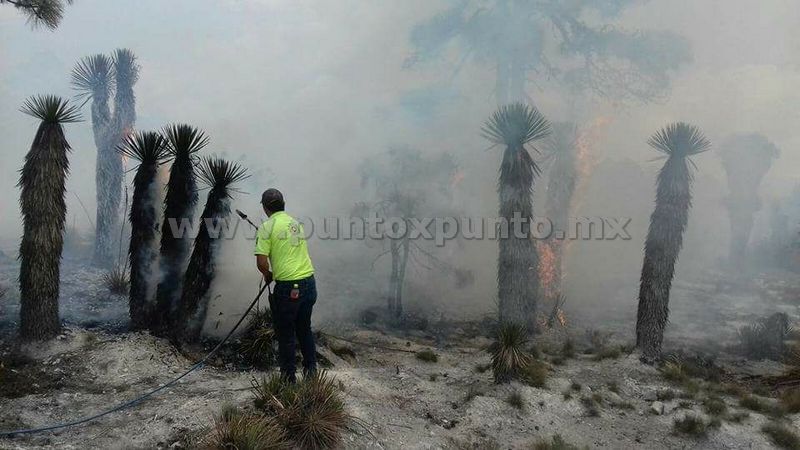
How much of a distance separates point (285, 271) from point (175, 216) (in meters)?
4.47

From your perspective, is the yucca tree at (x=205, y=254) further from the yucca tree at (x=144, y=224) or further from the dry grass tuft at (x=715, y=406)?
the dry grass tuft at (x=715, y=406)

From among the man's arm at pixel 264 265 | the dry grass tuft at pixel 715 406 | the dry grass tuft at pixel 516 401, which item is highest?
the man's arm at pixel 264 265

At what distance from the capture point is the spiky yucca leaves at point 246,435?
4668 millimetres

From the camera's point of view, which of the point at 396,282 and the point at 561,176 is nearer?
the point at 396,282

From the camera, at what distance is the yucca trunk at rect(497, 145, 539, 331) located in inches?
520

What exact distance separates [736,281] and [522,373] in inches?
1075

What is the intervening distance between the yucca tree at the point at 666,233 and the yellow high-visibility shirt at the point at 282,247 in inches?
401

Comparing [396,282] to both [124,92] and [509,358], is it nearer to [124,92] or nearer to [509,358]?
[509,358]

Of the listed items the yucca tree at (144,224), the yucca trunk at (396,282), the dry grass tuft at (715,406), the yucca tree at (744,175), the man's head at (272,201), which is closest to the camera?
the man's head at (272,201)

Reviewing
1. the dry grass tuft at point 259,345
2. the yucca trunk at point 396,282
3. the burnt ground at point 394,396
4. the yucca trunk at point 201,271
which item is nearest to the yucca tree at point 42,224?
the burnt ground at point 394,396

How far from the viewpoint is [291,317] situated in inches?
218

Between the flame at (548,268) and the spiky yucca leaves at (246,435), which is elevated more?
the flame at (548,268)

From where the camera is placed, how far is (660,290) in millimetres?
12398

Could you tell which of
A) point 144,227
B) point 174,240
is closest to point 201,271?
point 174,240
